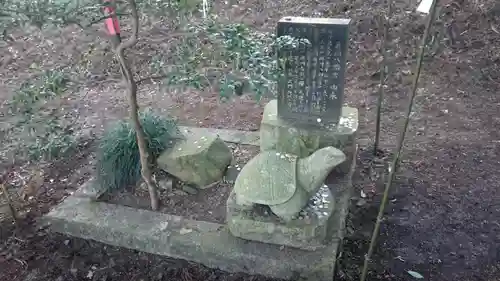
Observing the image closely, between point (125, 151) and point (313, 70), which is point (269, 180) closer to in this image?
point (313, 70)

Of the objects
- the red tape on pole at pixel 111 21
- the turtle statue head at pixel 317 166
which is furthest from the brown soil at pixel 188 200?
the red tape on pole at pixel 111 21

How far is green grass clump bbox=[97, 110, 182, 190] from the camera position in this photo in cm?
314

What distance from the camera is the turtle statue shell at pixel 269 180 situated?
242cm

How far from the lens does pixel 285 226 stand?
8.25 feet

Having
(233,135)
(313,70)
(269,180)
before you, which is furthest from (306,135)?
(269,180)

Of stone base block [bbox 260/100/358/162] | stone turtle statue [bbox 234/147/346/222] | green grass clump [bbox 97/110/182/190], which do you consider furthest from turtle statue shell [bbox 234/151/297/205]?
green grass clump [bbox 97/110/182/190]

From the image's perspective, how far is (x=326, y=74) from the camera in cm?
324

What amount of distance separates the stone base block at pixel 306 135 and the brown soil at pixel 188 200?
0.44m

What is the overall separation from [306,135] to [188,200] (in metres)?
1.05

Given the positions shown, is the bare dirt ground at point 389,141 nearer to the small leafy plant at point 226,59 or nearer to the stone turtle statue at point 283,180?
the small leafy plant at point 226,59

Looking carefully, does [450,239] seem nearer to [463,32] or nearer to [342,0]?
[463,32]

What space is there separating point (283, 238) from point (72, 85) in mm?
1608

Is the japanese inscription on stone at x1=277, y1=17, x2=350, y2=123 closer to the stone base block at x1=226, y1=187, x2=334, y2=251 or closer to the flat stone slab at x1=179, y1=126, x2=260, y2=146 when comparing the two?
the flat stone slab at x1=179, y1=126, x2=260, y2=146

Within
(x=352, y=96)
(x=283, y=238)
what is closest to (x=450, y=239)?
(x=283, y=238)
